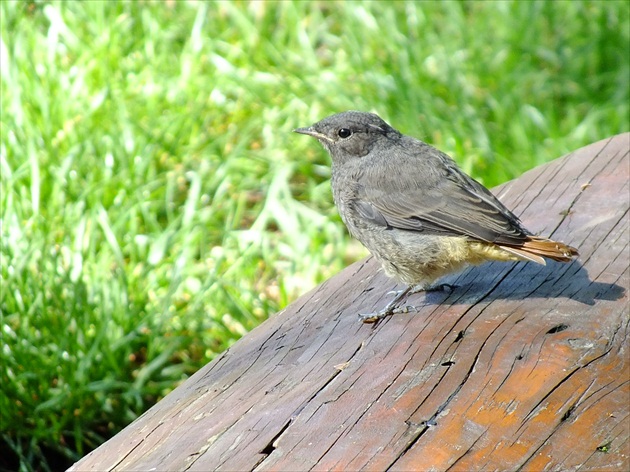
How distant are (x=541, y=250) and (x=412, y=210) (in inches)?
27.6

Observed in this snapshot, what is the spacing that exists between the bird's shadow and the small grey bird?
0.28 ft

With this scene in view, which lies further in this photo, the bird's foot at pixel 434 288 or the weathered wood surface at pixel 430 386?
the bird's foot at pixel 434 288

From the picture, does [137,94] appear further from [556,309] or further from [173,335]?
[556,309]

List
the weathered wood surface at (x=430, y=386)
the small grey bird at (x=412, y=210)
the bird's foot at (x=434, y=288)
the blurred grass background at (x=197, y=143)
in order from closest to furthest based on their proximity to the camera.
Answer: the weathered wood surface at (x=430, y=386) < the small grey bird at (x=412, y=210) < the bird's foot at (x=434, y=288) < the blurred grass background at (x=197, y=143)

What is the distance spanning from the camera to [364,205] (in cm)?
375

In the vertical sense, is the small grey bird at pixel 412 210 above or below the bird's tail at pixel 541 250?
above

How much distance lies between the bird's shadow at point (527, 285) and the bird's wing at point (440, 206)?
0.17m

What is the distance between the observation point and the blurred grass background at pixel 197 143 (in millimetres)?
4371

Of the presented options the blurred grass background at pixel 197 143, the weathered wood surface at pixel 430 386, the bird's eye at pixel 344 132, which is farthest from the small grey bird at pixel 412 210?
the blurred grass background at pixel 197 143

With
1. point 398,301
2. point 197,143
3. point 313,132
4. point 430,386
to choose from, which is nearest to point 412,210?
point 398,301

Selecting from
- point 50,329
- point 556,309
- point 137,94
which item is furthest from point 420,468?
point 137,94

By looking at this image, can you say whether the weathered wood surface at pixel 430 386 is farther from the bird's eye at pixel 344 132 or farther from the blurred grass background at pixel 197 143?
the blurred grass background at pixel 197 143

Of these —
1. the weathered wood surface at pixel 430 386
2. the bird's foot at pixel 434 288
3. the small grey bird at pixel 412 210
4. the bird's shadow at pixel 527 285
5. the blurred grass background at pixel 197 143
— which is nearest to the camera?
the weathered wood surface at pixel 430 386

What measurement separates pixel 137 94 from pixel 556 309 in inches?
151
